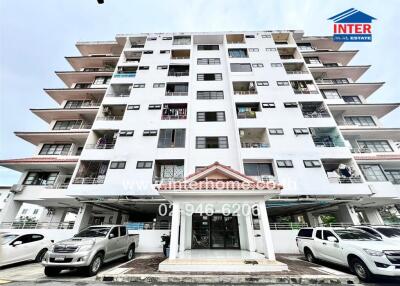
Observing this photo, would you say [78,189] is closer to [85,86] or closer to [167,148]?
[167,148]

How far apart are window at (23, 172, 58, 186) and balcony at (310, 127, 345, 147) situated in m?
25.4

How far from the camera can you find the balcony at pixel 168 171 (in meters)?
15.8

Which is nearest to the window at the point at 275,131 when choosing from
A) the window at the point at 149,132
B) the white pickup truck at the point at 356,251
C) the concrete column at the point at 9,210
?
the white pickup truck at the point at 356,251

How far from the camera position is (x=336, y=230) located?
9422 mm

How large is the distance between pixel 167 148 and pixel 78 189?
761cm

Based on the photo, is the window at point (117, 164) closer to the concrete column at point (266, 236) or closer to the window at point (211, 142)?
the window at point (211, 142)

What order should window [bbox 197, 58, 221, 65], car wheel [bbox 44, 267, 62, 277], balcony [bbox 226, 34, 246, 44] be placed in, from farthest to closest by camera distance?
balcony [bbox 226, 34, 246, 44] < window [bbox 197, 58, 221, 65] < car wheel [bbox 44, 267, 62, 277]

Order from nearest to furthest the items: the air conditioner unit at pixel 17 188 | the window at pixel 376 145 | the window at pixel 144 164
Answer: the window at pixel 144 164, the air conditioner unit at pixel 17 188, the window at pixel 376 145

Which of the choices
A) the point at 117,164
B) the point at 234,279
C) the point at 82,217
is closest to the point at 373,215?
the point at 234,279

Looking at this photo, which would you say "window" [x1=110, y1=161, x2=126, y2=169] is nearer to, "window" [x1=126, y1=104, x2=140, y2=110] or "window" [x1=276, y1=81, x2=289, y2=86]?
"window" [x1=126, y1=104, x2=140, y2=110]

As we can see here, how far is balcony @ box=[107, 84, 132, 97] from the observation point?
70.8 feet

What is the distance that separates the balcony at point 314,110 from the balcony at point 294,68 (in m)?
5.04

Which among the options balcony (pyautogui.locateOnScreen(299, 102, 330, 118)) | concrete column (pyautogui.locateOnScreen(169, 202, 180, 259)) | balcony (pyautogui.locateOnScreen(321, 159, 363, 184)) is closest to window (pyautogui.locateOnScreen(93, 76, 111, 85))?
concrete column (pyautogui.locateOnScreen(169, 202, 180, 259))

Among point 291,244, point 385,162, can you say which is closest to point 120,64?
point 291,244
